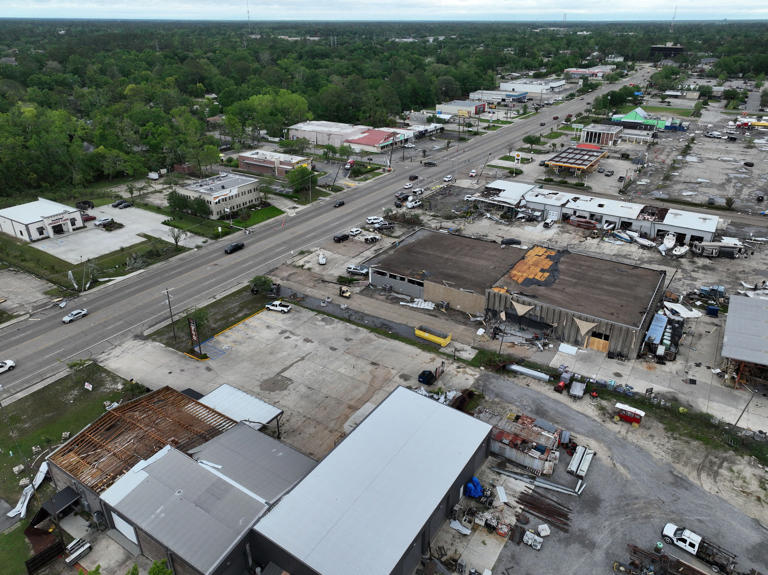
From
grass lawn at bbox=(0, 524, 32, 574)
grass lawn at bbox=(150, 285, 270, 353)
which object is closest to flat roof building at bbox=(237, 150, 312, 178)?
grass lawn at bbox=(150, 285, 270, 353)

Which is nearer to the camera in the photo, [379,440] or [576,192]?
[379,440]

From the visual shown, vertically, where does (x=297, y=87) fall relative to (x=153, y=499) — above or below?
above

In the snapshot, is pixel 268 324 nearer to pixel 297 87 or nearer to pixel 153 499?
pixel 153 499

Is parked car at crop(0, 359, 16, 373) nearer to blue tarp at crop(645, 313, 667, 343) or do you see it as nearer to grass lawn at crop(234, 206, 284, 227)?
grass lawn at crop(234, 206, 284, 227)

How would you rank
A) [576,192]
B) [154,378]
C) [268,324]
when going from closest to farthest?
[154,378], [268,324], [576,192]

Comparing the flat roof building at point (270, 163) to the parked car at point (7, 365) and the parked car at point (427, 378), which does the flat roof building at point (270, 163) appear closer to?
the parked car at point (7, 365)

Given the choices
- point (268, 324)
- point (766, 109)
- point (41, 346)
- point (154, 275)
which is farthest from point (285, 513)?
point (766, 109)

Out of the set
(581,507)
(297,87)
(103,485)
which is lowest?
(581,507)
